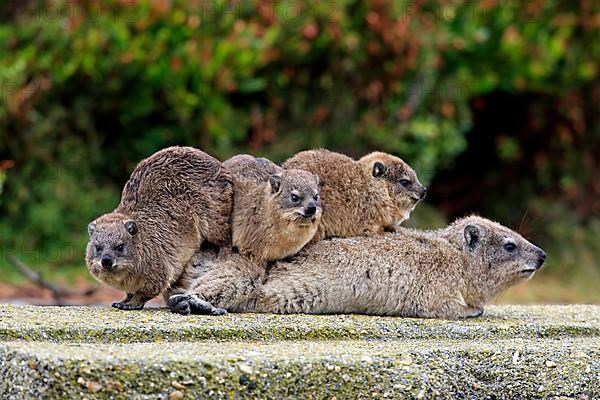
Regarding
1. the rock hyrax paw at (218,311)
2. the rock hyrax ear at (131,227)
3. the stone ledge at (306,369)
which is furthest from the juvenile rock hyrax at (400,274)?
the stone ledge at (306,369)

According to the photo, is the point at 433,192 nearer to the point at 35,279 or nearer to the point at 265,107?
the point at 265,107

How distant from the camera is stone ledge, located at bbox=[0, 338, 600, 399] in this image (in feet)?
17.8

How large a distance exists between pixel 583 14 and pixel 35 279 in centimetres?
950

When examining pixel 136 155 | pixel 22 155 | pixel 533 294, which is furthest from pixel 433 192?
pixel 22 155

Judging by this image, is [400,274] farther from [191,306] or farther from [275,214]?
[191,306]

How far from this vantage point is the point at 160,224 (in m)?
6.97

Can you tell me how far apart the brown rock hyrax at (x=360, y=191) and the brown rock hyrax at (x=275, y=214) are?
330 mm

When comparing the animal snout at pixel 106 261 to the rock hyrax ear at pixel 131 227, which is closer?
the animal snout at pixel 106 261

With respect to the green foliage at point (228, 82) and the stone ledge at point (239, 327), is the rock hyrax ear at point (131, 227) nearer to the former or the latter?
the stone ledge at point (239, 327)

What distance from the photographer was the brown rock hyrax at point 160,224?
268 inches

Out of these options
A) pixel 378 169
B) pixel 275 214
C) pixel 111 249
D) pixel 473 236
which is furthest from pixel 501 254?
pixel 111 249

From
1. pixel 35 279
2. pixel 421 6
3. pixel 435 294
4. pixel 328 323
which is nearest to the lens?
pixel 328 323

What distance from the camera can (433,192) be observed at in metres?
16.1

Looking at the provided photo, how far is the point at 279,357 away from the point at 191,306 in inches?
45.7
